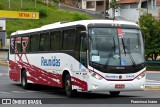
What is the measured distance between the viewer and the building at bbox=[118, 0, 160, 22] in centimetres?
10325

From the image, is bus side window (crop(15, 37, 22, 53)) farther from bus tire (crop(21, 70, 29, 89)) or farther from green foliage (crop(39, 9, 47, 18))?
green foliage (crop(39, 9, 47, 18))

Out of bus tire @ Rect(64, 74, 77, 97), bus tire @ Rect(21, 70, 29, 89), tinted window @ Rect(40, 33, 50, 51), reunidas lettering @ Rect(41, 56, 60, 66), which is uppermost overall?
tinted window @ Rect(40, 33, 50, 51)

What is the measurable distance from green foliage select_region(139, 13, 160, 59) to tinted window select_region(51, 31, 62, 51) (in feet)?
96.0

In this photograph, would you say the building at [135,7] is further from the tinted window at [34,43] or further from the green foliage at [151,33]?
the tinted window at [34,43]

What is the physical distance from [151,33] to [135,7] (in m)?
54.0

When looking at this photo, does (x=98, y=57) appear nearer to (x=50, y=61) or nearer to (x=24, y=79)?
(x=50, y=61)

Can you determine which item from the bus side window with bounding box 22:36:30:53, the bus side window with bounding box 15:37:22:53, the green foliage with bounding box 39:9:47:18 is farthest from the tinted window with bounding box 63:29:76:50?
the green foliage with bounding box 39:9:47:18

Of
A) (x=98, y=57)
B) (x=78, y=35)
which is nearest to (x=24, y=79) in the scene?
(x=78, y=35)

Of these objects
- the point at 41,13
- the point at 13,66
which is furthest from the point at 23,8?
the point at 13,66

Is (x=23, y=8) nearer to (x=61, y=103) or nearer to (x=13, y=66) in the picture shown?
(x=13, y=66)

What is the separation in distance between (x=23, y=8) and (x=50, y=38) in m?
73.0

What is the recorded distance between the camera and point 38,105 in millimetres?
16281

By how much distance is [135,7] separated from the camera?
345ft

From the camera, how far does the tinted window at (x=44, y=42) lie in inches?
864
